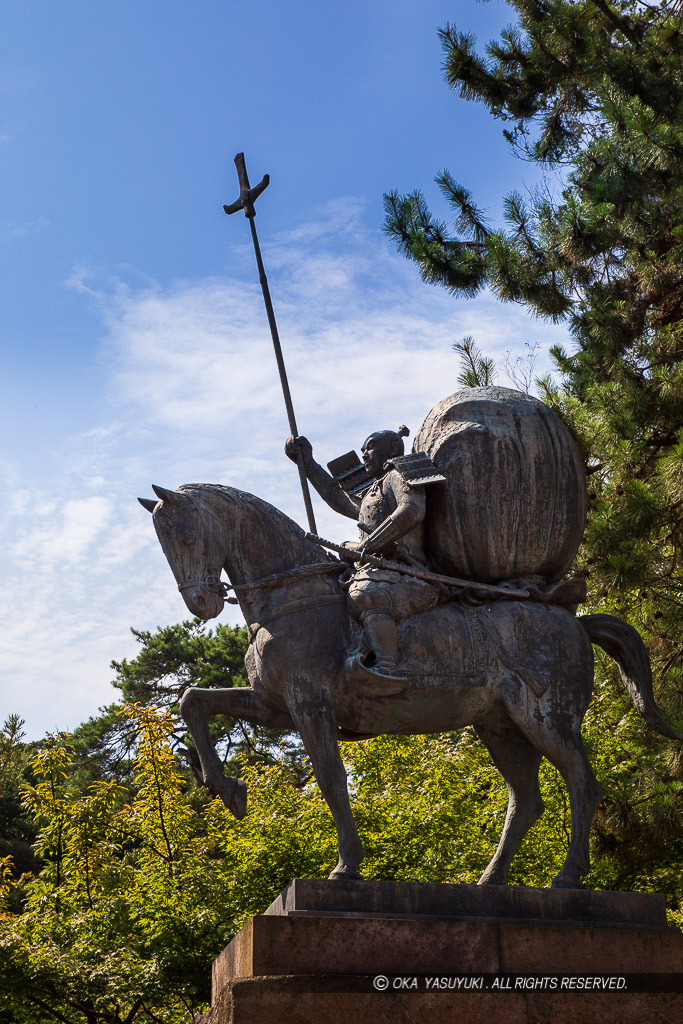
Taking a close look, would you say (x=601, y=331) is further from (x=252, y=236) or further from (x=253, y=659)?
(x=253, y=659)

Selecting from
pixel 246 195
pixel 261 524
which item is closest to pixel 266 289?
pixel 246 195

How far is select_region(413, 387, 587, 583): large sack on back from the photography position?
6660 millimetres

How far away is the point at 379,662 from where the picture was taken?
19.9ft

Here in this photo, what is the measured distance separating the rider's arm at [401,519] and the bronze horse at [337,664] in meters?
0.30

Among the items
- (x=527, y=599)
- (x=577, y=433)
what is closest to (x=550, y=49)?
(x=577, y=433)

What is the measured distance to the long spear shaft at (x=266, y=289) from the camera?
7.38 m

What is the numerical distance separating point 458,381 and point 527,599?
5.98m

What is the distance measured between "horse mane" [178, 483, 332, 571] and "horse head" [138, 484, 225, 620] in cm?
15

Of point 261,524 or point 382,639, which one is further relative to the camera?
point 261,524

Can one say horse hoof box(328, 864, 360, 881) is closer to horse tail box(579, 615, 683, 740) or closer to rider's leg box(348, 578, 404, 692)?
rider's leg box(348, 578, 404, 692)

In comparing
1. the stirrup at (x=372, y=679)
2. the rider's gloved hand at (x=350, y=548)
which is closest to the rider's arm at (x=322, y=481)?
the rider's gloved hand at (x=350, y=548)

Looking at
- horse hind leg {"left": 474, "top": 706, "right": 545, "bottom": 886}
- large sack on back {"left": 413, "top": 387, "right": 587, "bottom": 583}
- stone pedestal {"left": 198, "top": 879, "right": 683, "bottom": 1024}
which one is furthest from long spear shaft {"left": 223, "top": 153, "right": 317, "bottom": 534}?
stone pedestal {"left": 198, "top": 879, "right": 683, "bottom": 1024}

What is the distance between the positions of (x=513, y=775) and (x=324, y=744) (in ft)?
4.50

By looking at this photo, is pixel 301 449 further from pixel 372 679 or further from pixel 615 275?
pixel 615 275
